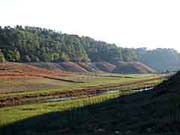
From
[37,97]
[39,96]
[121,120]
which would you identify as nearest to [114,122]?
[121,120]

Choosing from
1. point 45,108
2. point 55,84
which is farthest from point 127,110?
point 55,84

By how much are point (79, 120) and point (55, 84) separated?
63901mm

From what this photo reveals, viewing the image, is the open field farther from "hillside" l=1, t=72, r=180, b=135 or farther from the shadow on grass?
"hillside" l=1, t=72, r=180, b=135

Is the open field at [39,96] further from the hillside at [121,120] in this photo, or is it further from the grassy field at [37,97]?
the hillside at [121,120]

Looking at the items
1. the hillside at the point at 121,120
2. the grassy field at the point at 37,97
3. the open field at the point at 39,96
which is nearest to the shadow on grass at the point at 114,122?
the hillside at the point at 121,120

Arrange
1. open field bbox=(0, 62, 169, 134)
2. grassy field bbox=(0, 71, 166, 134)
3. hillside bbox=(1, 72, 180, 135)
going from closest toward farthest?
hillside bbox=(1, 72, 180, 135) < grassy field bbox=(0, 71, 166, 134) < open field bbox=(0, 62, 169, 134)

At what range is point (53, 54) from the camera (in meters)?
189

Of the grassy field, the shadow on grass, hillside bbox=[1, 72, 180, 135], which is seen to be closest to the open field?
the grassy field

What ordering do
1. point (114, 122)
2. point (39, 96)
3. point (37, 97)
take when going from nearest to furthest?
point (114, 122) < point (37, 97) < point (39, 96)

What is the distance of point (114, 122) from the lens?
36.7 meters

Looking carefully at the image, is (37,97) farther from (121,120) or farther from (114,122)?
(114,122)

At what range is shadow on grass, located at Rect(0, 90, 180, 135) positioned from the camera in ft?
105

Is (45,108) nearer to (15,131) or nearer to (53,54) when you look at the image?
(15,131)

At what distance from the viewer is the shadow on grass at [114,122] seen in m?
32.1
